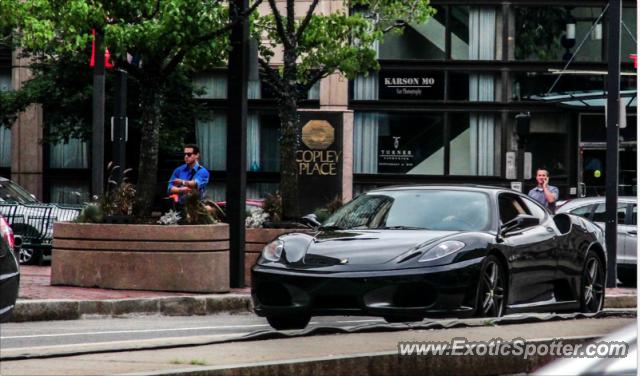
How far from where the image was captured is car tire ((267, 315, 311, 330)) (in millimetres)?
10766

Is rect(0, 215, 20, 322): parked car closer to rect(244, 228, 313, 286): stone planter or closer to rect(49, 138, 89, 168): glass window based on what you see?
rect(244, 228, 313, 286): stone planter

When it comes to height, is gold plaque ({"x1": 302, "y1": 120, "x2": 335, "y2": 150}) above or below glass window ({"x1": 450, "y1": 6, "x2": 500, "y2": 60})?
below

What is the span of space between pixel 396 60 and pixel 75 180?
9.23 m

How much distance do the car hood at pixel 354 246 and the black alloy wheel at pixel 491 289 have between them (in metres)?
0.41

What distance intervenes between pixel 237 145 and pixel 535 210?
441cm

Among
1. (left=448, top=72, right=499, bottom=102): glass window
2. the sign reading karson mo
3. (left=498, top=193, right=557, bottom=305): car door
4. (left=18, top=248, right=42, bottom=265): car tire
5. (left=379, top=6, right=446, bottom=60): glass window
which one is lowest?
(left=18, top=248, right=42, bottom=265): car tire

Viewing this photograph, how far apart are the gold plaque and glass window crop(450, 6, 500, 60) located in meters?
10.5

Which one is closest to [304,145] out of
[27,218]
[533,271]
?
[27,218]

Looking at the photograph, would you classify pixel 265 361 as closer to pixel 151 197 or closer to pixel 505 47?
pixel 151 197

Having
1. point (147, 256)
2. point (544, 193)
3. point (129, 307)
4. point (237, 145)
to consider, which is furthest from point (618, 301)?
point (129, 307)

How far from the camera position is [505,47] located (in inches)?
1395

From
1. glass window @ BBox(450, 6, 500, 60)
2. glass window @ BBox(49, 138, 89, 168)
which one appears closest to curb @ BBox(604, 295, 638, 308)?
glass window @ BBox(450, 6, 500, 60)

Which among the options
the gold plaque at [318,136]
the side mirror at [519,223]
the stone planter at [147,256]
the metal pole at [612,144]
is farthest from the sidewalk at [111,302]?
the gold plaque at [318,136]

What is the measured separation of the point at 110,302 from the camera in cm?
1338
